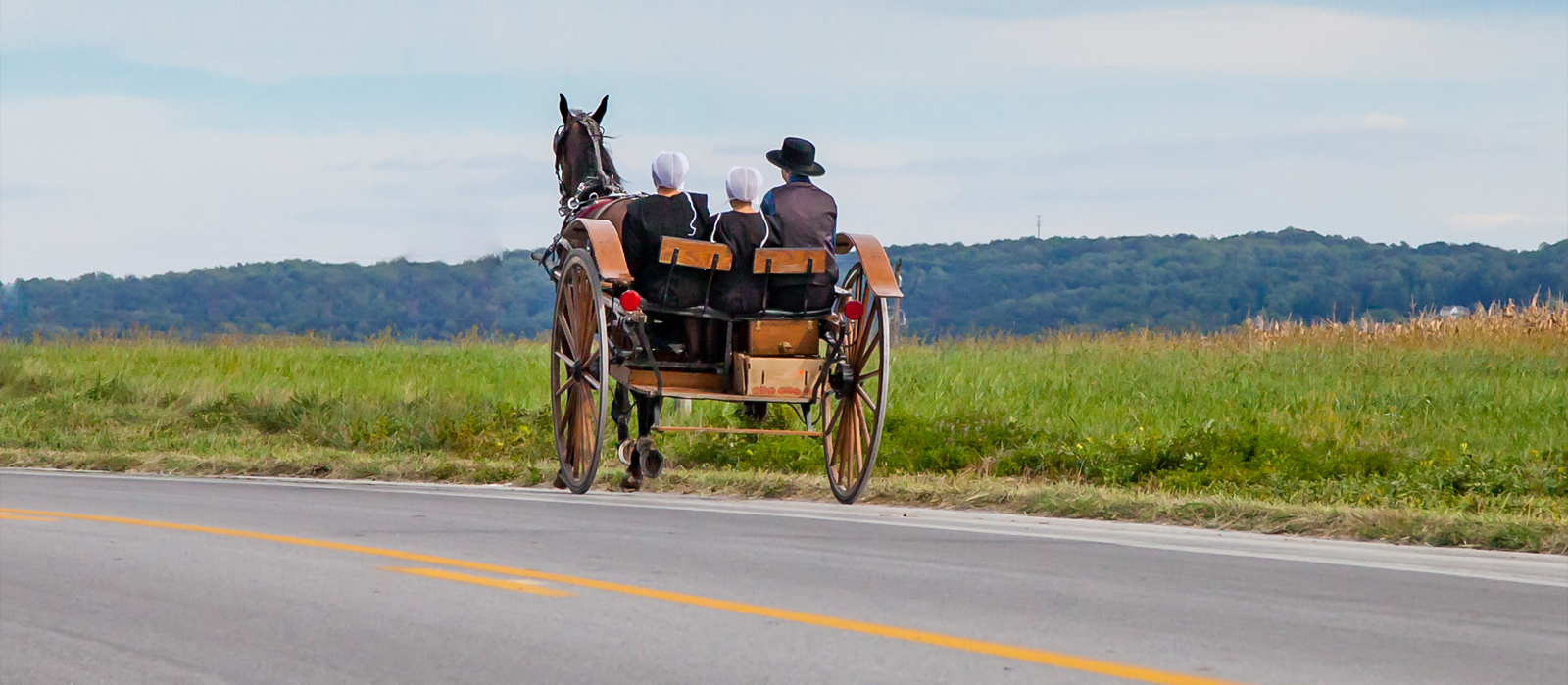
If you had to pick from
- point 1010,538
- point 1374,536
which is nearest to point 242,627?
point 1010,538

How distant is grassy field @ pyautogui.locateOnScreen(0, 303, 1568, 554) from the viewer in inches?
466

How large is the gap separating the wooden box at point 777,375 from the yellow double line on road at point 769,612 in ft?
10.2

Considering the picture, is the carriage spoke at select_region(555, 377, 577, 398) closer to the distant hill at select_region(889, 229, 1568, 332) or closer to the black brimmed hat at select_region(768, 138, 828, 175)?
the black brimmed hat at select_region(768, 138, 828, 175)

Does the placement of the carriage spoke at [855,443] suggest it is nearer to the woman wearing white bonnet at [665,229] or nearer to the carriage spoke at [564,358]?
the woman wearing white bonnet at [665,229]

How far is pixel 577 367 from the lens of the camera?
12.4 meters

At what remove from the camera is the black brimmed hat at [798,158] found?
38.7 feet

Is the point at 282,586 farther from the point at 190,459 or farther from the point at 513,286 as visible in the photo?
the point at 513,286

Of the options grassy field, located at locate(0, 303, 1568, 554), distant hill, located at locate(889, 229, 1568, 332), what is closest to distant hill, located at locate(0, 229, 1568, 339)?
distant hill, located at locate(889, 229, 1568, 332)

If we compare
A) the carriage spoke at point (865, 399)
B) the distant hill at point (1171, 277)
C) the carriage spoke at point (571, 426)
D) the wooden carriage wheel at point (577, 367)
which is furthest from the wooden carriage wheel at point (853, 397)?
the distant hill at point (1171, 277)

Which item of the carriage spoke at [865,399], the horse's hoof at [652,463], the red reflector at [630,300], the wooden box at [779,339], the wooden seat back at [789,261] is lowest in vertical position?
the horse's hoof at [652,463]

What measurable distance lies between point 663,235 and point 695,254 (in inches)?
12.4

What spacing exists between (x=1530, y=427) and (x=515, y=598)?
35.1 feet

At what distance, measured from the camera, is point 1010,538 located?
9805 millimetres

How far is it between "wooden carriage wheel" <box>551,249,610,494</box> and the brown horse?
0.72 metres
